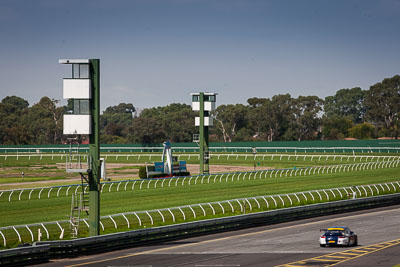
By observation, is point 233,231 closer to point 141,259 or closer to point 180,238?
point 180,238

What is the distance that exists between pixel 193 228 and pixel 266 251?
6224 millimetres

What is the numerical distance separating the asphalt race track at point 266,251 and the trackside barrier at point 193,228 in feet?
1.67

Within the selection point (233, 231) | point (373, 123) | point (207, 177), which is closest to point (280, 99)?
point (373, 123)

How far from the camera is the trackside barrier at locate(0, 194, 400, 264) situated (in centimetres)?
2781

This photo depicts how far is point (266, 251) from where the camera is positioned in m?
28.4

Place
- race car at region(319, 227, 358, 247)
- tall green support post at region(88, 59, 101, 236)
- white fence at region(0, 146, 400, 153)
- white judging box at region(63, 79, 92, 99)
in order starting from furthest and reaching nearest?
white fence at region(0, 146, 400, 153)
tall green support post at region(88, 59, 101, 236)
white judging box at region(63, 79, 92, 99)
race car at region(319, 227, 358, 247)

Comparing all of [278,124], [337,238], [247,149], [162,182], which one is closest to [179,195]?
[162,182]

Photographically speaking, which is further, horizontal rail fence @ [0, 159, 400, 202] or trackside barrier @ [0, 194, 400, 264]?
horizontal rail fence @ [0, 159, 400, 202]

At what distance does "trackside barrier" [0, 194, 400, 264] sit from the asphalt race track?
0.51 m

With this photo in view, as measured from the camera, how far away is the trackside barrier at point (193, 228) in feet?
91.2

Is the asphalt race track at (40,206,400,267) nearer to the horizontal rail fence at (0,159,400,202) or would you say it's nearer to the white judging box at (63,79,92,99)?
the white judging box at (63,79,92,99)

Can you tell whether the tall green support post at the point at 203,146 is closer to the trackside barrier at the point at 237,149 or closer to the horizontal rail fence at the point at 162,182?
the horizontal rail fence at the point at 162,182

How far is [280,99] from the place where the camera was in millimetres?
188875

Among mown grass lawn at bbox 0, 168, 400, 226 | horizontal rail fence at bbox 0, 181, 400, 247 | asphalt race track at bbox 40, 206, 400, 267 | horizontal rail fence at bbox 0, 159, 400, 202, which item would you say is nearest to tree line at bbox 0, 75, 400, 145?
horizontal rail fence at bbox 0, 159, 400, 202
